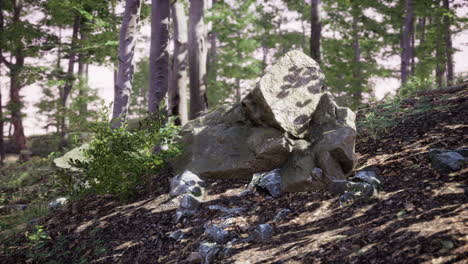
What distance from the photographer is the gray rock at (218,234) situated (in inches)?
137

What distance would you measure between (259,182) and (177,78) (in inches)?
179

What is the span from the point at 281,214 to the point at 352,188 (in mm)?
881

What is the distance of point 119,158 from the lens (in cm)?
457

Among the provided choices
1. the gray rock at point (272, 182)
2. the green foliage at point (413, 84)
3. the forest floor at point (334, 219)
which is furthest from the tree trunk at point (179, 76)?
the green foliage at point (413, 84)

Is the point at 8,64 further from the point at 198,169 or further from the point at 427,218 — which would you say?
the point at 427,218

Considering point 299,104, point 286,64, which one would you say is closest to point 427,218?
point 299,104

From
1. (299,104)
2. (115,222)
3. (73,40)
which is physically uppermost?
(73,40)

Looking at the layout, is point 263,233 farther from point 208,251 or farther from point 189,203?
point 189,203

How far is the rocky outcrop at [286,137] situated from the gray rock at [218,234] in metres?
1.09

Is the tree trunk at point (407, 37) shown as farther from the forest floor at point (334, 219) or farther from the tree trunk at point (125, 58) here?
the tree trunk at point (125, 58)

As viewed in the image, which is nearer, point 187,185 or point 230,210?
point 230,210

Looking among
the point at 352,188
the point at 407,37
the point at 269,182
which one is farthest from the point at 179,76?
the point at 407,37

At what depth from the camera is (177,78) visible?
8.08m

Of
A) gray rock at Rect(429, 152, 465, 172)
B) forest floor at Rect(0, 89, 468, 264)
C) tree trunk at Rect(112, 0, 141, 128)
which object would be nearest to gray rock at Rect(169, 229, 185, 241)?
forest floor at Rect(0, 89, 468, 264)
